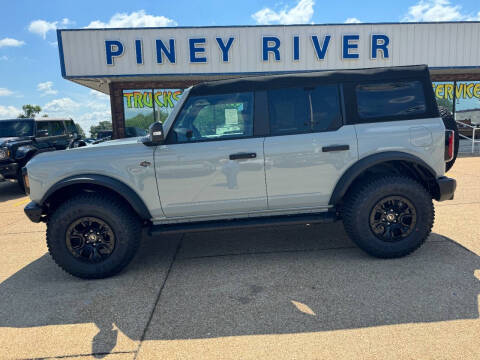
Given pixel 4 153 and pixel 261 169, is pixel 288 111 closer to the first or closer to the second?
pixel 261 169

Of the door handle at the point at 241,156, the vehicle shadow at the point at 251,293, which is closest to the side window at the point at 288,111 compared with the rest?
the door handle at the point at 241,156

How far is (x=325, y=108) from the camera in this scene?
338 cm

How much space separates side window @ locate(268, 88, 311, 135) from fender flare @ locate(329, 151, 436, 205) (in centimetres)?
62

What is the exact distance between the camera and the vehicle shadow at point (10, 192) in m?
8.06

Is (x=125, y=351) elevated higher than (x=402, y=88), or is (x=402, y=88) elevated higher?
(x=402, y=88)

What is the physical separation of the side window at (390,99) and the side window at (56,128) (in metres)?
9.18

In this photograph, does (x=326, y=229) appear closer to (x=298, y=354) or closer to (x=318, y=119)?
(x=318, y=119)

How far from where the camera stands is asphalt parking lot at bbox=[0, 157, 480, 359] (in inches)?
86.9

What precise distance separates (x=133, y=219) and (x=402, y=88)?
3163 mm

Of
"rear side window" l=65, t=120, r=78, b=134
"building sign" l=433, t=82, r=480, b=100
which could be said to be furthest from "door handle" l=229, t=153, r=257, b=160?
"building sign" l=433, t=82, r=480, b=100

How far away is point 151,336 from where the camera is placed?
236 cm

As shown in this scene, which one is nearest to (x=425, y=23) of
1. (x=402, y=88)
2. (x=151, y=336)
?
(x=402, y=88)

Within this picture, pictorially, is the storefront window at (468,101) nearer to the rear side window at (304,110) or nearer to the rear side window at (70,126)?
the rear side window at (304,110)

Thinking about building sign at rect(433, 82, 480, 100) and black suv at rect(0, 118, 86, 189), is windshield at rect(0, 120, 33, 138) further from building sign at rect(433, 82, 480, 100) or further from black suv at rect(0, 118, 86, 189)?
building sign at rect(433, 82, 480, 100)
